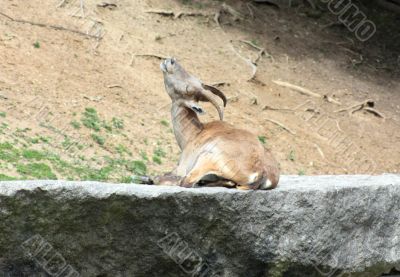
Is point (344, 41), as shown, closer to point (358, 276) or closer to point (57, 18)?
point (57, 18)

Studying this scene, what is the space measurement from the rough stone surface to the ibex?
29 cm

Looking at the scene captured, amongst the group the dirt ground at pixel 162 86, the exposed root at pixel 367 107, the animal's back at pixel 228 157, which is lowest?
the exposed root at pixel 367 107

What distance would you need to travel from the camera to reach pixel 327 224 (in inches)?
263

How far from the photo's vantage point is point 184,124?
7758 mm

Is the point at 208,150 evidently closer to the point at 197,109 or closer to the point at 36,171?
the point at 197,109

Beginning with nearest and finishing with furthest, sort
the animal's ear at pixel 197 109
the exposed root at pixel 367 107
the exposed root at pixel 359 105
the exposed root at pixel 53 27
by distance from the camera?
the animal's ear at pixel 197 109
the exposed root at pixel 53 27
the exposed root at pixel 359 105
the exposed root at pixel 367 107

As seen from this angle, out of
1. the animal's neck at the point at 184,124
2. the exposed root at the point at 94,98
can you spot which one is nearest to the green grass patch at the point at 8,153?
the animal's neck at the point at 184,124

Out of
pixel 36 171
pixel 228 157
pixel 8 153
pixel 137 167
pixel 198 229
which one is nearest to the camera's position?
pixel 198 229

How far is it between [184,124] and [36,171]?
1.82m

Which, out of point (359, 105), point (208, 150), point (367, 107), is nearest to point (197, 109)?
point (208, 150)

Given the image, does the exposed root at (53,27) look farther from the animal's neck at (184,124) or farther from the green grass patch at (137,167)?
the animal's neck at (184,124)

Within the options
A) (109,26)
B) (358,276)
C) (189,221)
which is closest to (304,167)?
(109,26)

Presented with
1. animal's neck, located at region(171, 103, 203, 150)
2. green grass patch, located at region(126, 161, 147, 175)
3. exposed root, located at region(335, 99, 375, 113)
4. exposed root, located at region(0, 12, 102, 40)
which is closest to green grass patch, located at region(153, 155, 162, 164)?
green grass patch, located at region(126, 161, 147, 175)

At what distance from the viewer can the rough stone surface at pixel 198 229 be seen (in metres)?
5.76
